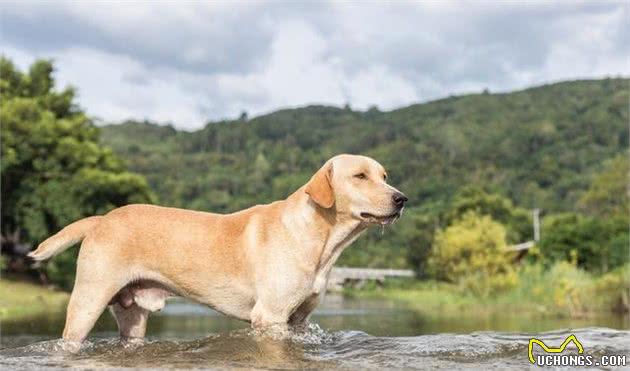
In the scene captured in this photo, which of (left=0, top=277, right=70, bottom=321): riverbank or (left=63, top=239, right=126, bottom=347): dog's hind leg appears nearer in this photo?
(left=63, top=239, right=126, bottom=347): dog's hind leg

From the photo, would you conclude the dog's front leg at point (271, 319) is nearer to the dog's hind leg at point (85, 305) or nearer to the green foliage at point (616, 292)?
the dog's hind leg at point (85, 305)

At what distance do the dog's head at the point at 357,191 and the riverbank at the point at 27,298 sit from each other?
16399 mm

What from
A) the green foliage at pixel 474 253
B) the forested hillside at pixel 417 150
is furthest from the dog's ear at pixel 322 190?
the forested hillside at pixel 417 150

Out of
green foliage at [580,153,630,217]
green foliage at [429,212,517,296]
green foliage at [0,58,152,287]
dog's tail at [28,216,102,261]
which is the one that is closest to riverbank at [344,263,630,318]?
green foliage at [429,212,517,296]

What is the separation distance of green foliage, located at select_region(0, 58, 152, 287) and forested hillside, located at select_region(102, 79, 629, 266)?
39.5 metres

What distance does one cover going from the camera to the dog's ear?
6.40 metres

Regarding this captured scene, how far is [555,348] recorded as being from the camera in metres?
6.64

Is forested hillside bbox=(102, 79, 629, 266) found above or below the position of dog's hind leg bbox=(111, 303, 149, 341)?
above

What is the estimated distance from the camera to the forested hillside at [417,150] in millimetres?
104000

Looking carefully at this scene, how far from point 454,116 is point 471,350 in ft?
481

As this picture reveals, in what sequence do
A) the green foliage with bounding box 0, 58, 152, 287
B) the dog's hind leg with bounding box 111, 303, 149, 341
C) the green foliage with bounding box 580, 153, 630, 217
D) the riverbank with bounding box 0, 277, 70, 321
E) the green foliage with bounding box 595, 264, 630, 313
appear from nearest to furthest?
the dog's hind leg with bounding box 111, 303, 149, 341, the riverbank with bounding box 0, 277, 70, 321, the green foliage with bounding box 595, 264, 630, 313, the green foliage with bounding box 0, 58, 152, 287, the green foliage with bounding box 580, 153, 630, 217

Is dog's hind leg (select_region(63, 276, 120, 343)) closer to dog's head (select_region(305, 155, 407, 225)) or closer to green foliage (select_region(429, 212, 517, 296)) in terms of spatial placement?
dog's head (select_region(305, 155, 407, 225))

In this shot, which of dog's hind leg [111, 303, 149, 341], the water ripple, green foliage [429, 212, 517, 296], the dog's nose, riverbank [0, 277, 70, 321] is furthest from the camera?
green foliage [429, 212, 517, 296]

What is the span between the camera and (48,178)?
3894 cm
